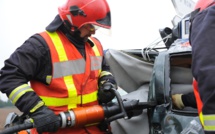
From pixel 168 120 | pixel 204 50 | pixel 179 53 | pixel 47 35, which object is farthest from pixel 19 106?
pixel 204 50

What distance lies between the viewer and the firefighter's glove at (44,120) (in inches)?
81.1

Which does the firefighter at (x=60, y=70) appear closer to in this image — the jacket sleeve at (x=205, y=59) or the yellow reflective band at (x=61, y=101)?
the yellow reflective band at (x=61, y=101)

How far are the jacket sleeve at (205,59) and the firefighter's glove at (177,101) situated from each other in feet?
4.14

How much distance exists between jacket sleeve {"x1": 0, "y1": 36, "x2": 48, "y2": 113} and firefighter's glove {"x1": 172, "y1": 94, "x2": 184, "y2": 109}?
3.37 feet

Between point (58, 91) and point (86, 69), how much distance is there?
0.30 metres

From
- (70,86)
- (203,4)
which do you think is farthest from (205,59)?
(70,86)

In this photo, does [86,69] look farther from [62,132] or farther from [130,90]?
[130,90]

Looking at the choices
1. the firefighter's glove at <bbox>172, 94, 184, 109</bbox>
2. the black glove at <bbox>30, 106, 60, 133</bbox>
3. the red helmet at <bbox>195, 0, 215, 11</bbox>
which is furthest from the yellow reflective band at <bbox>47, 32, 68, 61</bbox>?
the red helmet at <bbox>195, 0, 215, 11</bbox>

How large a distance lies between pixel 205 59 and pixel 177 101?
1340 millimetres

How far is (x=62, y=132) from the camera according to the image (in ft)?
7.73

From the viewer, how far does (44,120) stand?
2.07 meters

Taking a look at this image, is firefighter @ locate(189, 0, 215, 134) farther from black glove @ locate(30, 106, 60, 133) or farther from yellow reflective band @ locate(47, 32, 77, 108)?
yellow reflective band @ locate(47, 32, 77, 108)

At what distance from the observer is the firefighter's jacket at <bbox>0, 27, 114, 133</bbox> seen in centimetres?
216

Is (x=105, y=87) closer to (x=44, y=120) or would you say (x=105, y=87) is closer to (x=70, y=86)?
(x=70, y=86)
